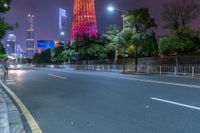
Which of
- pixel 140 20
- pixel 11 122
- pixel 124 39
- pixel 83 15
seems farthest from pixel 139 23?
pixel 83 15

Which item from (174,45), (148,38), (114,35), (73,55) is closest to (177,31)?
(174,45)

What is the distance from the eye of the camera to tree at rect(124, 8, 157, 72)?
36750 mm

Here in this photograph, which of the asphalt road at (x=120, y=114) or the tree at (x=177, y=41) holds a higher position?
the tree at (x=177, y=41)

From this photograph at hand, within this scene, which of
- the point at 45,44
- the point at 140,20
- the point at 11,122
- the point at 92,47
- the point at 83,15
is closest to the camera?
the point at 11,122

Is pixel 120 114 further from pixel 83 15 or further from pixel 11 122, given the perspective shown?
pixel 83 15

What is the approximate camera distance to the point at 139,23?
37.6m

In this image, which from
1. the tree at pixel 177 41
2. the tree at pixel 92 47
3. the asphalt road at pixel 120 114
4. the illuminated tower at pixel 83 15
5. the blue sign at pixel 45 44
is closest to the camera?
the asphalt road at pixel 120 114

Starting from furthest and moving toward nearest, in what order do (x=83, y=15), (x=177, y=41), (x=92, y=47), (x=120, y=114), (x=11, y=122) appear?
(x=83, y=15), (x=92, y=47), (x=177, y=41), (x=120, y=114), (x=11, y=122)

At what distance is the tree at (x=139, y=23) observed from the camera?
3675 cm

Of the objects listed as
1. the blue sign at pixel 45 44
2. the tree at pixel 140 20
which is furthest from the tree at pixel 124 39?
the blue sign at pixel 45 44

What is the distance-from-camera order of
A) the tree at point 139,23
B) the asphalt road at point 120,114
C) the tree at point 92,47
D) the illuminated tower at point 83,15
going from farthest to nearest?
the illuminated tower at point 83,15 → the tree at point 92,47 → the tree at point 139,23 → the asphalt road at point 120,114

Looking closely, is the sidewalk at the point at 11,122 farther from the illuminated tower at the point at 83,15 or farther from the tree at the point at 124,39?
the illuminated tower at the point at 83,15

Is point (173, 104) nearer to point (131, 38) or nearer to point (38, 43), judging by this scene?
point (131, 38)

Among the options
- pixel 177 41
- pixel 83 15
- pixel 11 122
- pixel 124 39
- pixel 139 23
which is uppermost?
pixel 83 15
